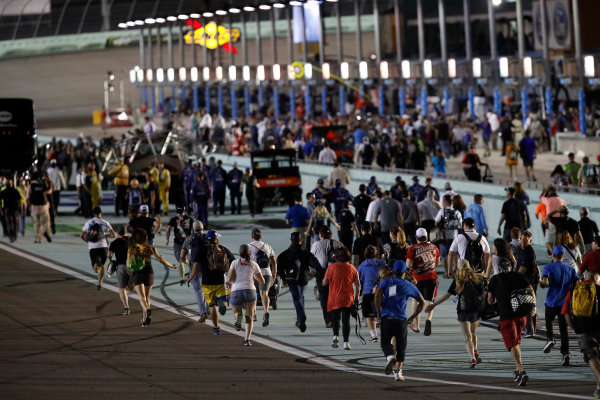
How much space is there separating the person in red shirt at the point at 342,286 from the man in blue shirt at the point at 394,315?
1.75m

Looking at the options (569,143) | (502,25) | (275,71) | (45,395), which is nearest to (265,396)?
(45,395)

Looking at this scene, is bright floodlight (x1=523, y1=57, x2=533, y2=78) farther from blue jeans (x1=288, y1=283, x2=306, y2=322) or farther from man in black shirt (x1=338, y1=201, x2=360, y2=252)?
blue jeans (x1=288, y1=283, x2=306, y2=322)

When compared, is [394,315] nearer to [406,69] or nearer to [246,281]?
[246,281]

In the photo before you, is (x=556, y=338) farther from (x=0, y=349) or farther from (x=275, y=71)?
(x=275, y=71)

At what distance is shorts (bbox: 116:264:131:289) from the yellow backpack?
7.59 m

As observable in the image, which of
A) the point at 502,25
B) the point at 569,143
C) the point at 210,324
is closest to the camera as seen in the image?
the point at 210,324

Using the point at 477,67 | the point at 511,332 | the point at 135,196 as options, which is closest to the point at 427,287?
the point at 511,332

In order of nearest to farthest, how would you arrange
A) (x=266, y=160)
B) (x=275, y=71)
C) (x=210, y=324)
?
(x=210, y=324) < (x=266, y=160) < (x=275, y=71)

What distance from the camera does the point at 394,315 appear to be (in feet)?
50.4

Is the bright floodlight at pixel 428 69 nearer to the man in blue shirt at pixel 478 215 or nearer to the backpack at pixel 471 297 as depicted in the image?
the man in blue shirt at pixel 478 215

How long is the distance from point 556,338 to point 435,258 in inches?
74.4

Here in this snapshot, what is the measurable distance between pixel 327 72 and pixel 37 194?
1350 inches

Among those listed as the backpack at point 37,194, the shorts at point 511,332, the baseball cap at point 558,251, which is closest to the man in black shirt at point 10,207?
the backpack at point 37,194

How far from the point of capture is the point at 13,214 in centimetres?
3100
